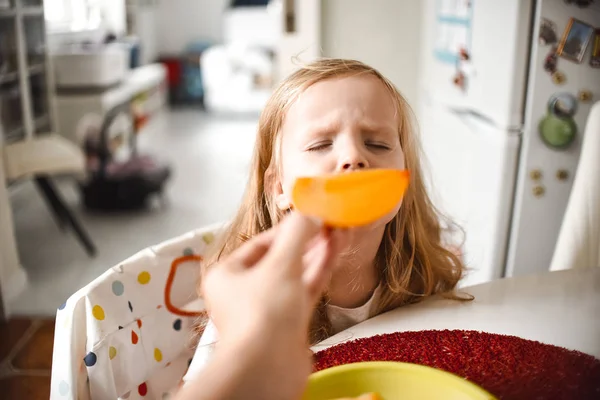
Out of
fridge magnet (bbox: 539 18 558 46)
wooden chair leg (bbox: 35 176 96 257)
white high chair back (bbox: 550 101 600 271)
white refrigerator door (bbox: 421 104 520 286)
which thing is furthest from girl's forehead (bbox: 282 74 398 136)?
wooden chair leg (bbox: 35 176 96 257)

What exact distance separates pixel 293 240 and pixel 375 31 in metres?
1.99

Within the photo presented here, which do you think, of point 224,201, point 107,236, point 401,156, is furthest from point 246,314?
point 224,201

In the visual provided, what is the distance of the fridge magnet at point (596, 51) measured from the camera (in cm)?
138

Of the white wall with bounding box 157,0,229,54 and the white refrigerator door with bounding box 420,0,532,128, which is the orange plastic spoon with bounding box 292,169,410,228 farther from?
the white wall with bounding box 157,0,229,54

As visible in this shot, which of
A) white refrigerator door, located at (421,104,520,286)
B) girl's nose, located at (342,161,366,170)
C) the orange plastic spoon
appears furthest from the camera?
white refrigerator door, located at (421,104,520,286)

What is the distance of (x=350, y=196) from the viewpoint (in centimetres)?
47

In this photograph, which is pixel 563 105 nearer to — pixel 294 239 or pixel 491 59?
pixel 491 59

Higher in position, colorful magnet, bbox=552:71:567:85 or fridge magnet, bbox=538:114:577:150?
colorful magnet, bbox=552:71:567:85

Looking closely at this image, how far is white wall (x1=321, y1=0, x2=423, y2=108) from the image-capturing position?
7.19 feet

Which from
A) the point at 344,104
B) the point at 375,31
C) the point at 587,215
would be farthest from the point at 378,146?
the point at 375,31

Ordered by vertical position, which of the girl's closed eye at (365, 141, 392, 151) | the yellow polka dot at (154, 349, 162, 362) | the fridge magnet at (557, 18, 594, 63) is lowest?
the yellow polka dot at (154, 349, 162, 362)

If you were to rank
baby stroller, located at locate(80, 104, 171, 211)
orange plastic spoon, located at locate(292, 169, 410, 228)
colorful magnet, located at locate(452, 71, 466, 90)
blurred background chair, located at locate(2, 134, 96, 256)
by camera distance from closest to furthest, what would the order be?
orange plastic spoon, located at locate(292, 169, 410, 228)
colorful magnet, located at locate(452, 71, 466, 90)
blurred background chair, located at locate(2, 134, 96, 256)
baby stroller, located at locate(80, 104, 171, 211)

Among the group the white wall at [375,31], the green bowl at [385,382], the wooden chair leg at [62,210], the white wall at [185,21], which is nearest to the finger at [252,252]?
the green bowl at [385,382]

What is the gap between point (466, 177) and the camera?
68.7 inches
